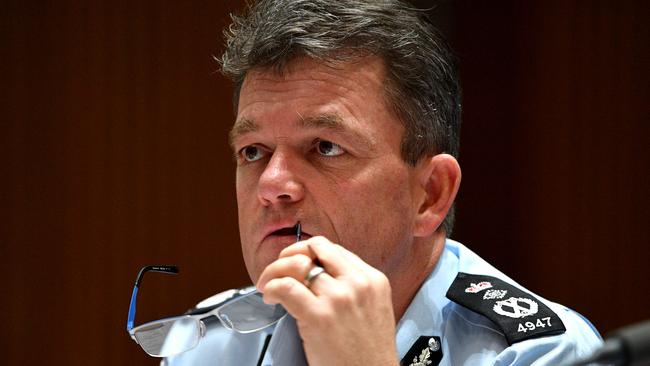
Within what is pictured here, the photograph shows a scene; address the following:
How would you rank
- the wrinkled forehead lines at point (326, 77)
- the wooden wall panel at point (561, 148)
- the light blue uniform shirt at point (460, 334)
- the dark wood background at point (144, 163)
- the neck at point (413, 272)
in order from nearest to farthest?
1. the light blue uniform shirt at point (460, 334)
2. the wrinkled forehead lines at point (326, 77)
3. the neck at point (413, 272)
4. the wooden wall panel at point (561, 148)
5. the dark wood background at point (144, 163)

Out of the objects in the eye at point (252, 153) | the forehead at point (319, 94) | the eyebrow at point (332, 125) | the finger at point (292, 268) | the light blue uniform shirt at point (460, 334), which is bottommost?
the light blue uniform shirt at point (460, 334)

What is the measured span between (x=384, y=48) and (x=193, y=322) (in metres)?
0.78

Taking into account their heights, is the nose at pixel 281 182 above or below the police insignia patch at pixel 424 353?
above

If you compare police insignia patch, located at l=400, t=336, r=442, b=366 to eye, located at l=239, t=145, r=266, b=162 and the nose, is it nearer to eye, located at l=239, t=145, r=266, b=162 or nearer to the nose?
the nose

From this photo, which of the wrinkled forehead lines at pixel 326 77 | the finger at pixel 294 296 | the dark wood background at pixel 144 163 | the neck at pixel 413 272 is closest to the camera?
the finger at pixel 294 296

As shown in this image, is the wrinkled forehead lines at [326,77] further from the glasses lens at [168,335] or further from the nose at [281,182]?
the glasses lens at [168,335]

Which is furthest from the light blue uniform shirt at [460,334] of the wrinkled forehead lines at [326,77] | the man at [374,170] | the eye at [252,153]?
the wrinkled forehead lines at [326,77]

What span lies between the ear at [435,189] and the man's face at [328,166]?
0.04 metres

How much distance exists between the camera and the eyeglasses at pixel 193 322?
192 centimetres

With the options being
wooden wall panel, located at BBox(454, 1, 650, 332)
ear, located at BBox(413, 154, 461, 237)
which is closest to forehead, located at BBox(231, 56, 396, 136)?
ear, located at BBox(413, 154, 461, 237)

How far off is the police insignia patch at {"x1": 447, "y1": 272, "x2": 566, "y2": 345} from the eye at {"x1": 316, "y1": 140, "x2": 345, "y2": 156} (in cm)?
44

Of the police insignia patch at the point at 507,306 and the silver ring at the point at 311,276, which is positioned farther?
the police insignia patch at the point at 507,306

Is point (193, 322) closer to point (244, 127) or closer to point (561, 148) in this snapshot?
point (244, 127)

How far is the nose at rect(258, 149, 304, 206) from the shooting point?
1795 mm
